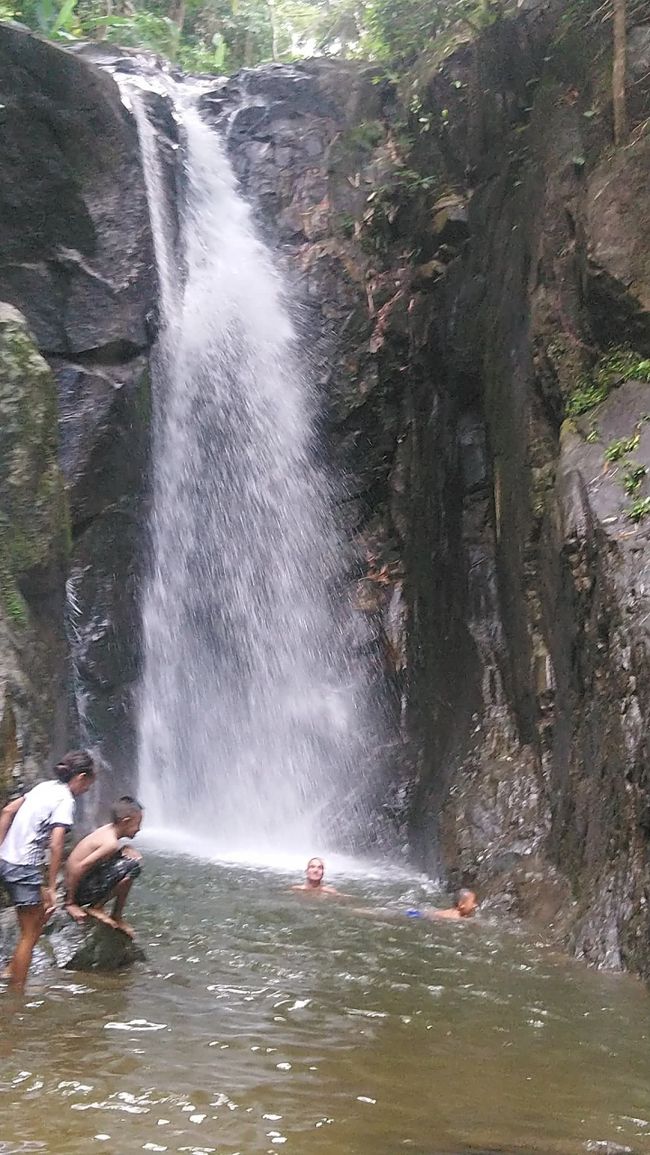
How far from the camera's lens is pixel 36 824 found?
564 centimetres

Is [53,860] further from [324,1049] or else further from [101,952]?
[324,1049]

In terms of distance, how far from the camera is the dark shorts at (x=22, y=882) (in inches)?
219

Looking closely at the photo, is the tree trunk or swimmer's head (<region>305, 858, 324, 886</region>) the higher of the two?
the tree trunk

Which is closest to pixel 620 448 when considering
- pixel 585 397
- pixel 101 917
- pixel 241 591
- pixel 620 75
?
pixel 585 397

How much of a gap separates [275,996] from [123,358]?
1115cm

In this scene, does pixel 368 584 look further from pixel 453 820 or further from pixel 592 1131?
pixel 592 1131

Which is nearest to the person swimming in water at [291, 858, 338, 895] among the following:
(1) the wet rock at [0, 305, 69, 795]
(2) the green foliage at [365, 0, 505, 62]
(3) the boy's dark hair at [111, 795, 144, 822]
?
(1) the wet rock at [0, 305, 69, 795]

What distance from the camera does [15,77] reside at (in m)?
14.2

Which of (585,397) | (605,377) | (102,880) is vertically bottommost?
(102,880)

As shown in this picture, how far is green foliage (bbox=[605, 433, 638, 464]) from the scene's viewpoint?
344 inches

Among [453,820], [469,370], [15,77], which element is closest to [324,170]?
[15,77]

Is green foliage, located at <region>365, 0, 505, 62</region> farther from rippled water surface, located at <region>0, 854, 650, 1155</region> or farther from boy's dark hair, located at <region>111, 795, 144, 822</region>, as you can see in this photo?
rippled water surface, located at <region>0, 854, 650, 1155</region>

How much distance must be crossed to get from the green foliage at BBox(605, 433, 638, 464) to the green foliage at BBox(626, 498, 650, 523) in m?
0.73

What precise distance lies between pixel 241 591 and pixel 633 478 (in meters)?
7.64
